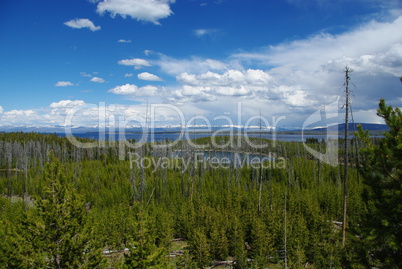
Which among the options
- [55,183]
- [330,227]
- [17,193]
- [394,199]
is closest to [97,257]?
[55,183]

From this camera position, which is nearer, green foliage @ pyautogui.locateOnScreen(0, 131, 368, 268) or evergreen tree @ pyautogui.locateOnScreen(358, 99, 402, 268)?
evergreen tree @ pyautogui.locateOnScreen(358, 99, 402, 268)

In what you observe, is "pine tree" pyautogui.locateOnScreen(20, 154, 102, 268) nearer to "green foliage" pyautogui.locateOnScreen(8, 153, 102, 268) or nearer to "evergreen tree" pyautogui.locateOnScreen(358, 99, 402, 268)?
"green foliage" pyautogui.locateOnScreen(8, 153, 102, 268)

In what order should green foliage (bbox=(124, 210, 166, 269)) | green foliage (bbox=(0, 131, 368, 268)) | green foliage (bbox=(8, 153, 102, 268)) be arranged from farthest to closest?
green foliage (bbox=(0, 131, 368, 268)), green foliage (bbox=(8, 153, 102, 268)), green foliage (bbox=(124, 210, 166, 269))

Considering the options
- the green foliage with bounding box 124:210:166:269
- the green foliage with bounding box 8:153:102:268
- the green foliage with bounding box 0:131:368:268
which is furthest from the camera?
the green foliage with bounding box 0:131:368:268

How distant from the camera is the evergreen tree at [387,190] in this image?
8.55m

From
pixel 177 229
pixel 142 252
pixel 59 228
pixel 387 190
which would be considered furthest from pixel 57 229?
pixel 177 229

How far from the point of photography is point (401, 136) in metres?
8.40

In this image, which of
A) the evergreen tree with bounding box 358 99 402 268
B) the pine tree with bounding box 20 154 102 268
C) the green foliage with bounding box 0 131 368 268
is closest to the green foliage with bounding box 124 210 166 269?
the green foliage with bounding box 0 131 368 268

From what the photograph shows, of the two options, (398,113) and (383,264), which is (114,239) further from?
(398,113)

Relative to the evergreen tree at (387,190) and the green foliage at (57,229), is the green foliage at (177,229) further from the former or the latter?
the evergreen tree at (387,190)

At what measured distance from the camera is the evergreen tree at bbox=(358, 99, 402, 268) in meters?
8.55

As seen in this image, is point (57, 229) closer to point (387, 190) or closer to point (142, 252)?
point (142, 252)

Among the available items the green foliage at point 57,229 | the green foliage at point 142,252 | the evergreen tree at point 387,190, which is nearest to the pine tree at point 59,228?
the green foliage at point 57,229

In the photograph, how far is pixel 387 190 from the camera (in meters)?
8.90
